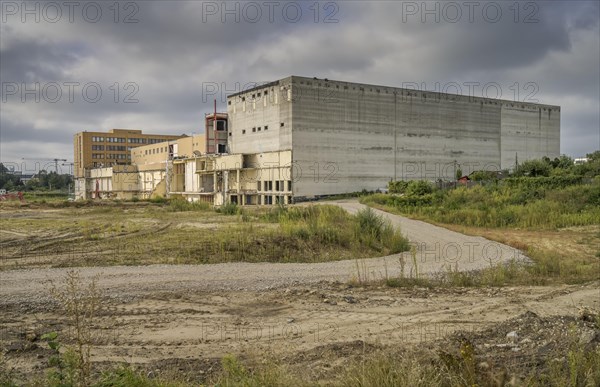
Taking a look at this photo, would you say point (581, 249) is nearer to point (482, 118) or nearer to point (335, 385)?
point (335, 385)

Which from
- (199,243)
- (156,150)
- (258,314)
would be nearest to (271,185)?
(199,243)

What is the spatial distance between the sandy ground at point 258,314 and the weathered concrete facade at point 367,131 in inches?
1489

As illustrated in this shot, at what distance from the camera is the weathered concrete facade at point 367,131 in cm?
5222

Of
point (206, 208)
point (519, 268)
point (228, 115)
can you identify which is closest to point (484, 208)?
point (519, 268)

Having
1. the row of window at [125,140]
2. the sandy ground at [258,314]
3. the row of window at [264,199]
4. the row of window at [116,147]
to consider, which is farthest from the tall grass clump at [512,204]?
the row of window at [116,147]

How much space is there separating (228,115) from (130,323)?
55.7 metres

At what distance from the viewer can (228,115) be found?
6291 centimetres

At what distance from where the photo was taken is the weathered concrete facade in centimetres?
5222

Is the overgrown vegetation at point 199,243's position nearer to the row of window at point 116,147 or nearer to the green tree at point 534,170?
the green tree at point 534,170

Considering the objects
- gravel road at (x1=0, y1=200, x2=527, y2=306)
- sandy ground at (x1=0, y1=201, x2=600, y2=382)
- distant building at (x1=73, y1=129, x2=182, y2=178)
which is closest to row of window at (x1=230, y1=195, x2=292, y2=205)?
gravel road at (x1=0, y1=200, x2=527, y2=306)

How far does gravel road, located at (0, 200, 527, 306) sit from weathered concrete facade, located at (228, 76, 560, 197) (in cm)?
3365

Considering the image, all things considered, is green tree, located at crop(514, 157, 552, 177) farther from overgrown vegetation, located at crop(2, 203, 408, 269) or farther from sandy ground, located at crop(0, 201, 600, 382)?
sandy ground, located at crop(0, 201, 600, 382)

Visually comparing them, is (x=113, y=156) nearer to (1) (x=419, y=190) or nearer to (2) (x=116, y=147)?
(2) (x=116, y=147)

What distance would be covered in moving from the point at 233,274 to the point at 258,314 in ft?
14.5
